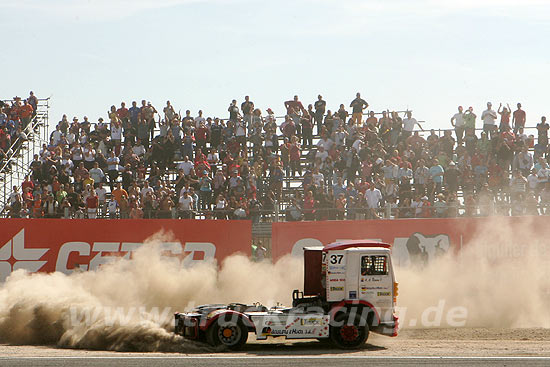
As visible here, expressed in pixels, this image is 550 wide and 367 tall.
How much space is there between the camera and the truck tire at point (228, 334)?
15.5 meters

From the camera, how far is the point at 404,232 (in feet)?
68.5

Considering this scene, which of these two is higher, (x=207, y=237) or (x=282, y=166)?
(x=282, y=166)

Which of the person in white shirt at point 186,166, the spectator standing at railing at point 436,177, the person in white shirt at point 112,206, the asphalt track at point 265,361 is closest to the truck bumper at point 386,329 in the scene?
the asphalt track at point 265,361

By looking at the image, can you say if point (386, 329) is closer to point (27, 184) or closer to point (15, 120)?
point (27, 184)

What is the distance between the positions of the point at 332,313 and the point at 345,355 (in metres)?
1.08

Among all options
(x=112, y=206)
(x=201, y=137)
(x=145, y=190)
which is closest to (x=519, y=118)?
(x=201, y=137)

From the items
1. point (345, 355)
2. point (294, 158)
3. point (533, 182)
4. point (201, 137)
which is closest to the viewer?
point (345, 355)

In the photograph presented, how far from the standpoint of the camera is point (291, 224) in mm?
21625

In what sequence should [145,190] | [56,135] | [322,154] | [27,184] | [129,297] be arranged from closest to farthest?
1. [129,297]
2. [145,190]
3. [27,184]
4. [322,154]
5. [56,135]

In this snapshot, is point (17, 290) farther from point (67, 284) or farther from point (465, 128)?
point (465, 128)

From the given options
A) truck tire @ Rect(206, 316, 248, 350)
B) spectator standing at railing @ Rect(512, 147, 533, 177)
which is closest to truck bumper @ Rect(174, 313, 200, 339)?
truck tire @ Rect(206, 316, 248, 350)

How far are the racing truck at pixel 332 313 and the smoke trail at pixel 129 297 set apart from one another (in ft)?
1.78

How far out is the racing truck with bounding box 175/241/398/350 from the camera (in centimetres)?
1552

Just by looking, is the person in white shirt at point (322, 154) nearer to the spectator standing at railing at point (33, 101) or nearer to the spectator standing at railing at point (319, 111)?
the spectator standing at railing at point (319, 111)
